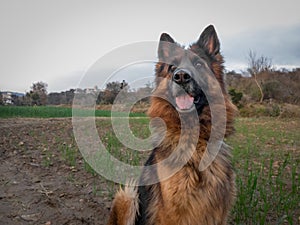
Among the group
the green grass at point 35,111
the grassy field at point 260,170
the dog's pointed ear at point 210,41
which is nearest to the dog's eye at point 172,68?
Result: the dog's pointed ear at point 210,41

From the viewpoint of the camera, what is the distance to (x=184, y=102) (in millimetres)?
2979

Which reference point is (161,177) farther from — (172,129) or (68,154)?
(68,154)

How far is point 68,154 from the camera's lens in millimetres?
5973

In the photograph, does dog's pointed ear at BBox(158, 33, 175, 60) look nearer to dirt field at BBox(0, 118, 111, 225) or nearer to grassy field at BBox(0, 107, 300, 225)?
grassy field at BBox(0, 107, 300, 225)

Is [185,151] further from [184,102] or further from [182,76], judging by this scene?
[182,76]

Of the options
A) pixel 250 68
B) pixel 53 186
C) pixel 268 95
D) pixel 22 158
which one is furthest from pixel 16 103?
pixel 250 68

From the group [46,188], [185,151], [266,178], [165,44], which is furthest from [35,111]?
[185,151]

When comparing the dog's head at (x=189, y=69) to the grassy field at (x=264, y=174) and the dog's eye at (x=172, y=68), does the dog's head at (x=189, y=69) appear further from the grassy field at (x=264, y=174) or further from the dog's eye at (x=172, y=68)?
the grassy field at (x=264, y=174)

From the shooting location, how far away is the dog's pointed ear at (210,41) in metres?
3.14

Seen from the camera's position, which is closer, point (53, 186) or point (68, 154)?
point (53, 186)

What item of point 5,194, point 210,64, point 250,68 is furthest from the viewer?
point 250,68

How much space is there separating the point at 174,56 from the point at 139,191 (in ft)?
5.07

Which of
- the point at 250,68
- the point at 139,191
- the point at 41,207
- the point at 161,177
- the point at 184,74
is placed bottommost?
the point at 41,207

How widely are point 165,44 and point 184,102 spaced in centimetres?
76
